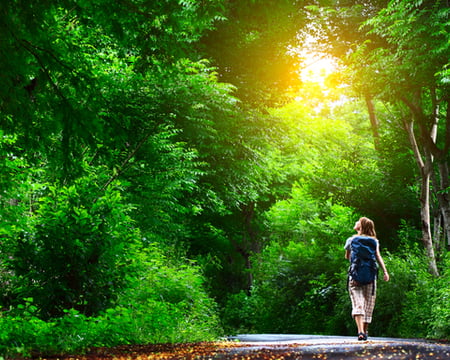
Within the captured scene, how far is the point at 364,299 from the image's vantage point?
9.71 metres

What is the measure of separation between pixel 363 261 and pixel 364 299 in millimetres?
632

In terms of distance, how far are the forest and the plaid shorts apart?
2643 millimetres

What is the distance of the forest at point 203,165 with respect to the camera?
6840 mm

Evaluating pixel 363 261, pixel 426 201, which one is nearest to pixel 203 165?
pixel 426 201

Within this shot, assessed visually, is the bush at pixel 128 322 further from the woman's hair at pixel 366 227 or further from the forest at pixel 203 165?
the woman's hair at pixel 366 227

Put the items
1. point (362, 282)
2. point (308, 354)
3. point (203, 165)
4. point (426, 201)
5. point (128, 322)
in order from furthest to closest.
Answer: point (203, 165), point (426, 201), point (362, 282), point (128, 322), point (308, 354)

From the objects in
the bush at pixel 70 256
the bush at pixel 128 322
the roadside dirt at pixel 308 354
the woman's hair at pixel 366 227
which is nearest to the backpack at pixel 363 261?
the woman's hair at pixel 366 227

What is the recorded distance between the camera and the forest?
6.84 m

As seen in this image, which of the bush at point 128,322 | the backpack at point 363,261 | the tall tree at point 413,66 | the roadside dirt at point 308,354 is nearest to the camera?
the roadside dirt at point 308,354

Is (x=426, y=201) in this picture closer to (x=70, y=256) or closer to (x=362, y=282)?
(x=362, y=282)

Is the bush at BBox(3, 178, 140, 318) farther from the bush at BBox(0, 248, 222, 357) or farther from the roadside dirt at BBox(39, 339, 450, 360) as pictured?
the roadside dirt at BBox(39, 339, 450, 360)

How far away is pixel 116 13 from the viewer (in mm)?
6762

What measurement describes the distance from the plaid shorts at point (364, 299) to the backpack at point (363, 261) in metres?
0.12

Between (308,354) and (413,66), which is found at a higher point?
(413,66)
